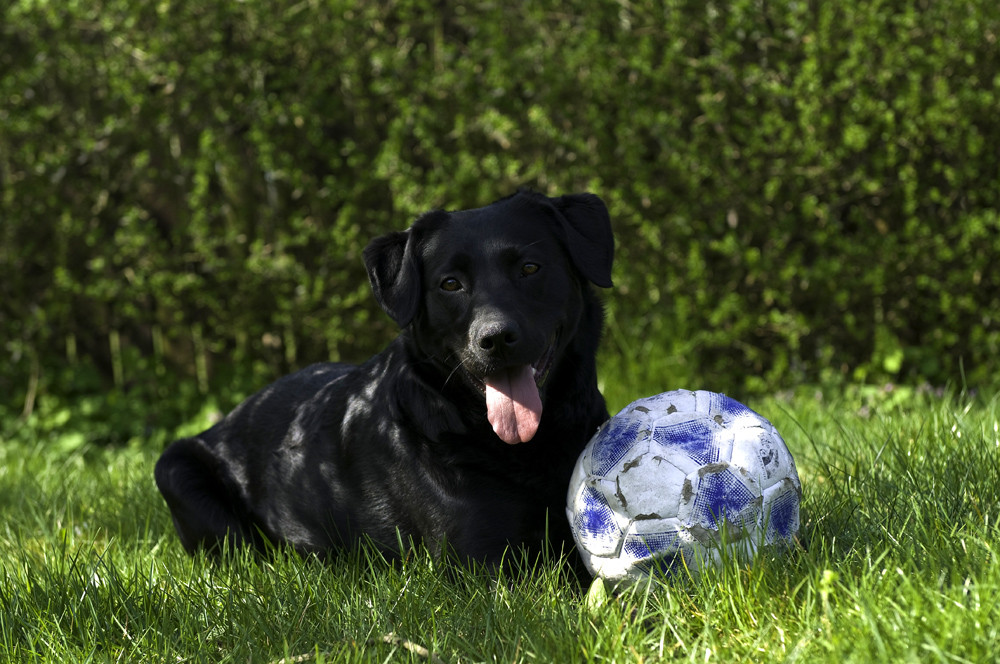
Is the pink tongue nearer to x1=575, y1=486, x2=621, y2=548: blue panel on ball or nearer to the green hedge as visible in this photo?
x1=575, y1=486, x2=621, y2=548: blue panel on ball

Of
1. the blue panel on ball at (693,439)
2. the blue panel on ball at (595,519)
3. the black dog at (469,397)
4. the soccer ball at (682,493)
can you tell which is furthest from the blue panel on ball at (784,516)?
the black dog at (469,397)

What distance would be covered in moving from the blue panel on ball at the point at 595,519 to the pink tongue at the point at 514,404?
0.86ft

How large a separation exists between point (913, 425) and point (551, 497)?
72.4 inches

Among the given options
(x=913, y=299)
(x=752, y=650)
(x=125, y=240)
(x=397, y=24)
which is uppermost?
(x=397, y=24)

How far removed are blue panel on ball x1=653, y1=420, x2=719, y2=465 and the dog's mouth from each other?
38 cm

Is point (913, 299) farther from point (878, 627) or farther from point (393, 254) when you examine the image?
point (878, 627)

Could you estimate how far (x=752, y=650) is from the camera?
2.11m

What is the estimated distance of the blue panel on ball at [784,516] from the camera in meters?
2.59

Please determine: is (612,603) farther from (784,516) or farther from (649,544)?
(784,516)

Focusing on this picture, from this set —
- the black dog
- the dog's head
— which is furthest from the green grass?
the dog's head

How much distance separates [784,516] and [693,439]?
327mm

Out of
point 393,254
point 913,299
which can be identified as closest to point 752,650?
point 393,254

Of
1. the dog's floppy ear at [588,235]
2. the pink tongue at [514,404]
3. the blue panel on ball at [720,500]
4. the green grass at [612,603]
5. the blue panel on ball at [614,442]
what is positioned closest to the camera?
the green grass at [612,603]

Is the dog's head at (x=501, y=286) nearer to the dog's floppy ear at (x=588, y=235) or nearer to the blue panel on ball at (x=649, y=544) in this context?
the dog's floppy ear at (x=588, y=235)
